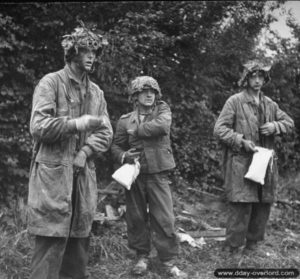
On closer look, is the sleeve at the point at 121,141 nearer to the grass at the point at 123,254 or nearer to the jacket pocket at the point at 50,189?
the grass at the point at 123,254

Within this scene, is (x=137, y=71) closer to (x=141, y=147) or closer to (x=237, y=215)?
(x=141, y=147)

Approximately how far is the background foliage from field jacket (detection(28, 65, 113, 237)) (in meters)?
2.06

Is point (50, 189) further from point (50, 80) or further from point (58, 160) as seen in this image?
point (50, 80)

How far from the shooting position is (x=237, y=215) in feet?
15.8

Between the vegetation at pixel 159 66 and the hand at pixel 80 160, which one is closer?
the hand at pixel 80 160

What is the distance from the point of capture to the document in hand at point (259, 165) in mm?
4609

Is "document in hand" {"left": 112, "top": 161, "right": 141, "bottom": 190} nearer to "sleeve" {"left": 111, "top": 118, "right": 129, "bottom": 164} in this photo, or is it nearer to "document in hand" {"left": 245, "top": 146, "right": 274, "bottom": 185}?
Result: "sleeve" {"left": 111, "top": 118, "right": 129, "bottom": 164}

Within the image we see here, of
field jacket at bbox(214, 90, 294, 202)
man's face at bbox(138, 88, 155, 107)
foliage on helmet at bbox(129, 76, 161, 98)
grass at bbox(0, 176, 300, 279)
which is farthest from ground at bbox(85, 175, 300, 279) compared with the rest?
foliage on helmet at bbox(129, 76, 161, 98)

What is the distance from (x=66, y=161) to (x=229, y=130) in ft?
6.79

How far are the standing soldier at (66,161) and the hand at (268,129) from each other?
188cm

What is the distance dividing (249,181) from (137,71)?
7.66 feet

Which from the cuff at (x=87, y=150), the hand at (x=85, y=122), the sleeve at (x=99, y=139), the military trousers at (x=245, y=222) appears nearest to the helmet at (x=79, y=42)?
the sleeve at (x=99, y=139)

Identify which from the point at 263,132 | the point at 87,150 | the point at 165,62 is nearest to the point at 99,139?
the point at 87,150

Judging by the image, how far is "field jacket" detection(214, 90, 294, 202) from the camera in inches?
186
